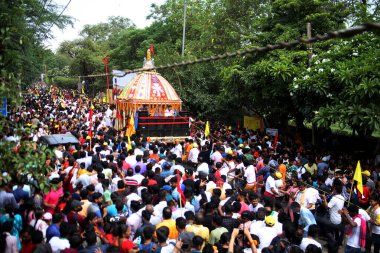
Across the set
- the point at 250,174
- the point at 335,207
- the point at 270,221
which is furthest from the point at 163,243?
the point at 250,174

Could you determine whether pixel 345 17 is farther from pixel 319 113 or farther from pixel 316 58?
pixel 319 113

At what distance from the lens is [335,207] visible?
6680 millimetres

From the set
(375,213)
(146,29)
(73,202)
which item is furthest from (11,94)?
(146,29)

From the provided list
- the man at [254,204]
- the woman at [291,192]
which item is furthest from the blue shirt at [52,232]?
the woman at [291,192]

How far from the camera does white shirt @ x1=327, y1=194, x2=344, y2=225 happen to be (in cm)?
664

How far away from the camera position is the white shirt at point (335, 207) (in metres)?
6.64

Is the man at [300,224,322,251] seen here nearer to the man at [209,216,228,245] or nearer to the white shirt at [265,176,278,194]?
the man at [209,216,228,245]

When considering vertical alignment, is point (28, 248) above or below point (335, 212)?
above

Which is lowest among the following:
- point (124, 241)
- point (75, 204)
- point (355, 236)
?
point (355, 236)

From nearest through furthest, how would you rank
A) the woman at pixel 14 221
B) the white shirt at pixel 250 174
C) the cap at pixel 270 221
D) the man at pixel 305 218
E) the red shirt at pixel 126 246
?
the red shirt at pixel 126 246 → the woman at pixel 14 221 → the cap at pixel 270 221 → the man at pixel 305 218 → the white shirt at pixel 250 174

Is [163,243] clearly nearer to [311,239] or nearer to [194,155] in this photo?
[311,239]

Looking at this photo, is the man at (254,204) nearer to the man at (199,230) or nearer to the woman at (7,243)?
the man at (199,230)

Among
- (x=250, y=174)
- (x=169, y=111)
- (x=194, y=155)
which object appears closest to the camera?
(x=250, y=174)

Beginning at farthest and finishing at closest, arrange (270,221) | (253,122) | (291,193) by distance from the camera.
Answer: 1. (253,122)
2. (291,193)
3. (270,221)
